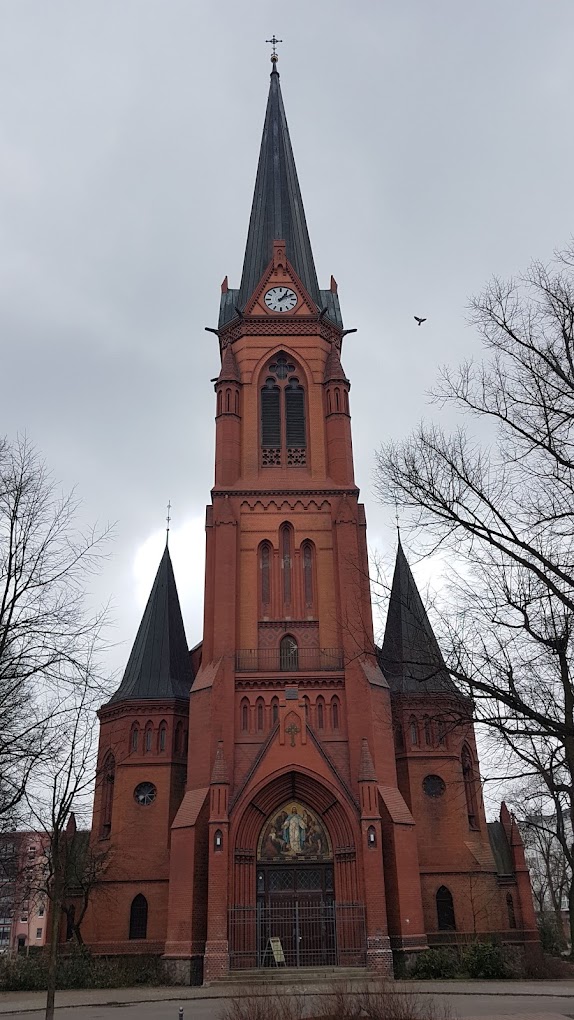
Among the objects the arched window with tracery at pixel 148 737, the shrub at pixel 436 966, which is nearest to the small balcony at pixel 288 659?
the arched window with tracery at pixel 148 737

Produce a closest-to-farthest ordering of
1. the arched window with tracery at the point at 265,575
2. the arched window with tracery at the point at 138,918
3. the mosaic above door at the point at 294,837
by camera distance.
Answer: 1. the mosaic above door at the point at 294,837
2. the arched window with tracery at the point at 138,918
3. the arched window with tracery at the point at 265,575

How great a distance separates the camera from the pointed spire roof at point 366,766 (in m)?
29.1

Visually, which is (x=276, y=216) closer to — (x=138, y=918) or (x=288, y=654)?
(x=288, y=654)

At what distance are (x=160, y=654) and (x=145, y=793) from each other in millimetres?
6319

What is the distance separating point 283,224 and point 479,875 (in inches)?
1307

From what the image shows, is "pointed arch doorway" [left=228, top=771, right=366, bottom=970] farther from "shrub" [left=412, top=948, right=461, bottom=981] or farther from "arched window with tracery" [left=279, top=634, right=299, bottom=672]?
"arched window with tracery" [left=279, top=634, right=299, bottom=672]

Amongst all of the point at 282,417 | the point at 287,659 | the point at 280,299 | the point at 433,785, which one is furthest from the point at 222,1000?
the point at 280,299

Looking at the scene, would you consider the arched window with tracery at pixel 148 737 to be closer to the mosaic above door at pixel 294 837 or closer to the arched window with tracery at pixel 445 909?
the mosaic above door at pixel 294 837

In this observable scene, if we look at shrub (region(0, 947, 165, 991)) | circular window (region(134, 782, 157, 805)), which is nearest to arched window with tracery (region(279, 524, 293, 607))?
circular window (region(134, 782, 157, 805))

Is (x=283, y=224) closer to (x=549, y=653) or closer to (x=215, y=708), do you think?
(x=215, y=708)

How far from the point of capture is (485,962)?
25281mm

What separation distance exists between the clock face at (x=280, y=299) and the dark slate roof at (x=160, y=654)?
1397 centimetres

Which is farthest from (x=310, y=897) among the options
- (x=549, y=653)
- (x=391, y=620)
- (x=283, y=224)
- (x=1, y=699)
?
(x=283, y=224)

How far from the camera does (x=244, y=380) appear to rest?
38969 millimetres
